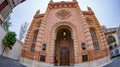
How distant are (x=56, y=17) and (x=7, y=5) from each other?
1115 centimetres

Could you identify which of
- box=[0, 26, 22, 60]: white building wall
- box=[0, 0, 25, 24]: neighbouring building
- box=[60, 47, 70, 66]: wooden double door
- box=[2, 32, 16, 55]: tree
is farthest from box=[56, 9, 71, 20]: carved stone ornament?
box=[0, 0, 25, 24]: neighbouring building

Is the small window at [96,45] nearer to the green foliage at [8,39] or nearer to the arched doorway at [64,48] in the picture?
the arched doorway at [64,48]

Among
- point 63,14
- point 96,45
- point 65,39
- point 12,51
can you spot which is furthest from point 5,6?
point 65,39

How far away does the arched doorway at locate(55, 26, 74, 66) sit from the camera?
60.9 feet

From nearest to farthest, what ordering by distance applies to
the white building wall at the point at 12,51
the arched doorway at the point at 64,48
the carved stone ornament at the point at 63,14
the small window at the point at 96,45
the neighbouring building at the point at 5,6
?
the neighbouring building at the point at 5,6 → the white building wall at the point at 12,51 → the small window at the point at 96,45 → the carved stone ornament at the point at 63,14 → the arched doorway at the point at 64,48

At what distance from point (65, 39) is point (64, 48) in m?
1.33

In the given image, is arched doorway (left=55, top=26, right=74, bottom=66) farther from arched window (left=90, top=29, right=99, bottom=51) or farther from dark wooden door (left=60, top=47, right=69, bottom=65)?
arched window (left=90, top=29, right=99, bottom=51)

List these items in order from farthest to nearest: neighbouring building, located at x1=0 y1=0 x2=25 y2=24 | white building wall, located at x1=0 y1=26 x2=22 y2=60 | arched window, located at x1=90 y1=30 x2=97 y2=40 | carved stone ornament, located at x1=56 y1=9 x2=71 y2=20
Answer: carved stone ornament, located at x1=56 y1=9 x2=71 y2=20 < arched window, located at x1=90 y1=30 x2=97 y2=40 < white building wall, located at x1=0 y1=26 x2=22 y2=60 < neighbouring building, located at x1=0 y1=0 x2=25 y2=24

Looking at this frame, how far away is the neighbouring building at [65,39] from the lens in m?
15.7

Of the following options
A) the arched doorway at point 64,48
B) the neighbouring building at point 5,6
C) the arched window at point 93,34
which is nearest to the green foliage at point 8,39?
the arched doorway at point 64,48

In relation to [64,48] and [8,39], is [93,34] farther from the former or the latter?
[8,39]

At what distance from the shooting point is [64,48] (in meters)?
19.5

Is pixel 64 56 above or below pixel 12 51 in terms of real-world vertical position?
below

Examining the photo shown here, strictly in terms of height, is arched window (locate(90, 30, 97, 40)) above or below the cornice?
below
